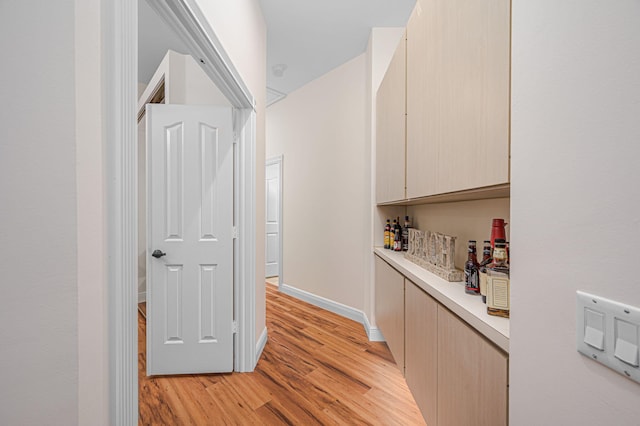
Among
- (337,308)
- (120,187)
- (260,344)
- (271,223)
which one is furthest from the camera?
(271,223)

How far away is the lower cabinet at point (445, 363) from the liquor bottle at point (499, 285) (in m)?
0.10

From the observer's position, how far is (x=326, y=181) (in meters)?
3.16

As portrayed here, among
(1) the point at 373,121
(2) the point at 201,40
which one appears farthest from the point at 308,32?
(2) the point at 201,40

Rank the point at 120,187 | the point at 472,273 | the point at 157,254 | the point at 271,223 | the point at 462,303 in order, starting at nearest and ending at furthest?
the point at 120,187, the point at 462,303, the point at 472,273, the point at 157,254, the point at 271,223

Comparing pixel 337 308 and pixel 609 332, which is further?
pixel 337 308

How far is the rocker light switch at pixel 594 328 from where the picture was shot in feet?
1.47

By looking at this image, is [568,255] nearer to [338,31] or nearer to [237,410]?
[237,410]

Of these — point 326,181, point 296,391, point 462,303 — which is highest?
point 326,181

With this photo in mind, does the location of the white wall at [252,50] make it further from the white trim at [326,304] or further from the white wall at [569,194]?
the white wall at [569,194]

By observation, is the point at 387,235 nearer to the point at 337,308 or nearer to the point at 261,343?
the point at 337,308

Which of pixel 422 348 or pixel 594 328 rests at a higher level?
pixel 594 328

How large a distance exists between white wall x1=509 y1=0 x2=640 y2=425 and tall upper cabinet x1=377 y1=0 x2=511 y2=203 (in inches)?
3.6

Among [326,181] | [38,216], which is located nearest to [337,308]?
[326,181]

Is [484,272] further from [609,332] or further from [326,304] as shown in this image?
[326,304]
